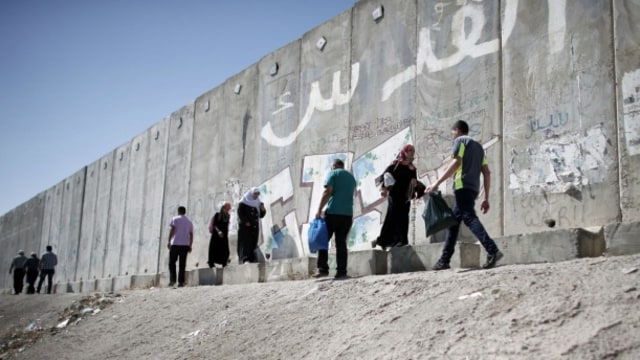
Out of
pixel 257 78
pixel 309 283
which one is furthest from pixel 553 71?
pixel 257 78

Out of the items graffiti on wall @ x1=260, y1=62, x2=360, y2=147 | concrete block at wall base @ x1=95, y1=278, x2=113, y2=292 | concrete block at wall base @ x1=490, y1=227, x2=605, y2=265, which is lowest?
concrete block at wall base @ x1=95, y1=278, x2=113, y2=292

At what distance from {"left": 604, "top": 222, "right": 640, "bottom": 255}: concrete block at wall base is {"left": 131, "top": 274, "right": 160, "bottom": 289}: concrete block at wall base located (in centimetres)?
979

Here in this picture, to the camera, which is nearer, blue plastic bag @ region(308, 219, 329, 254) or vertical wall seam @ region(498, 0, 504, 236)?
blue plastic bag @ region(308, 219, 329, 254)

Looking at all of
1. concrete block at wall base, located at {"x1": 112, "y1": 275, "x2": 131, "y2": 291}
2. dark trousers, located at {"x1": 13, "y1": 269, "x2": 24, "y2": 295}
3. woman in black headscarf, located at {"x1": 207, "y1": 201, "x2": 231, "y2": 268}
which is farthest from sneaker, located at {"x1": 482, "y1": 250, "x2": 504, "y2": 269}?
dark trousers, located at {"x1": 13, "y1": 269, "x2": 24, "y2": 295}

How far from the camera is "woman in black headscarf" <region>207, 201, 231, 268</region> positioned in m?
11.9

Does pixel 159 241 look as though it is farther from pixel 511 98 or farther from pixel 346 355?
pixel 346 355

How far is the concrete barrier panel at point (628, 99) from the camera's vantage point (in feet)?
21.6

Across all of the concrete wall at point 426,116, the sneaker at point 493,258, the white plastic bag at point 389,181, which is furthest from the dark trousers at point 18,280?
the sneaker at point 493,258

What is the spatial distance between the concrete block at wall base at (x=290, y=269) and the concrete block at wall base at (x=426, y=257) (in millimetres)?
1797

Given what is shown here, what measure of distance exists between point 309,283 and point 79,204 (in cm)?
2082

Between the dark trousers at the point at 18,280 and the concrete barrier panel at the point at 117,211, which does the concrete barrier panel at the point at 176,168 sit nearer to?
the concrete barrier panel at the point at 117,211

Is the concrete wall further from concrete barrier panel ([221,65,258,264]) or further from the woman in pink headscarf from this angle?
the woman in pink headscarf

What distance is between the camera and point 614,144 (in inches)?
268

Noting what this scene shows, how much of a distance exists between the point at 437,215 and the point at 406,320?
5.06 ft
